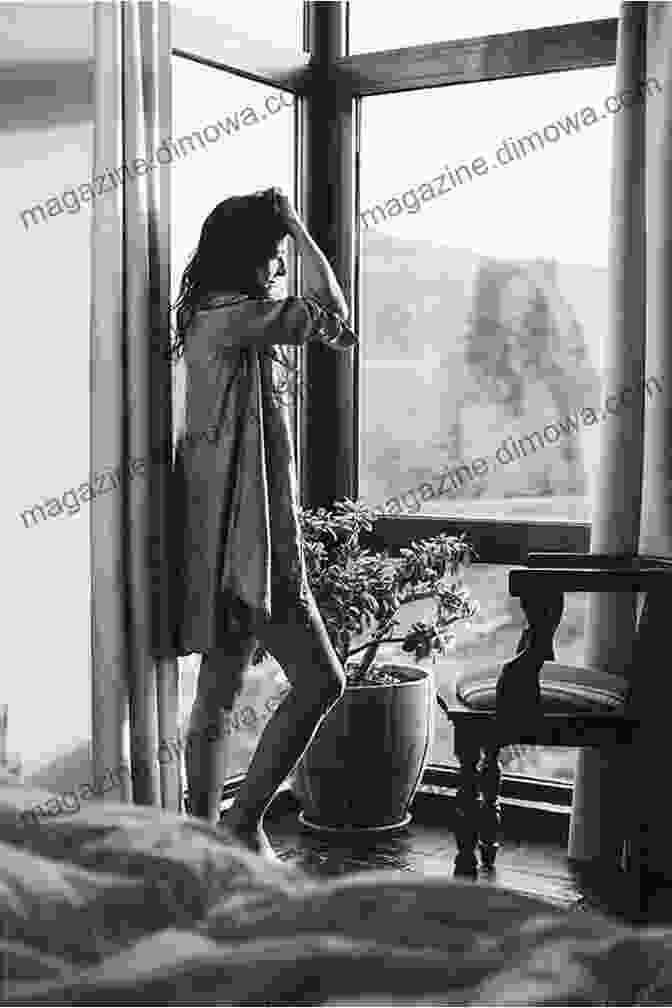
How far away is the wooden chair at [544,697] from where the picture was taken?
2.72 meters

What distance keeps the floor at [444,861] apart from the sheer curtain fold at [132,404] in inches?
22.2

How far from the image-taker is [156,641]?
2.92m

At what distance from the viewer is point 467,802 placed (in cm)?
284

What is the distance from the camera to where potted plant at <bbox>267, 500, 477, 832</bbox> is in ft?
10.9

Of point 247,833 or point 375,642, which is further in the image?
point 375,642

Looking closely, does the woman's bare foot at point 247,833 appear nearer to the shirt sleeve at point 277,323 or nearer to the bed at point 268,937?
the shirt sleeve at point 277,323

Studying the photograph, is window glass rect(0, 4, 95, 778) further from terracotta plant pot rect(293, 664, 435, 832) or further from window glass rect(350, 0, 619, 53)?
window glass rect(350, 0, 619, 53)

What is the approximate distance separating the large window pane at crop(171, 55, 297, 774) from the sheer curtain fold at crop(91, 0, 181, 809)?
1.02 ft

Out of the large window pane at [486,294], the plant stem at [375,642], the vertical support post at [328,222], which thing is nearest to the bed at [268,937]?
the plant stem at [375,642]

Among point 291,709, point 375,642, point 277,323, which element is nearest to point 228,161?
point 277,323

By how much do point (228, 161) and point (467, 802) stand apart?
186 centimetres

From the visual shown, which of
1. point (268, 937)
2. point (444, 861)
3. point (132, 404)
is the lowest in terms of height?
point (444, 861)

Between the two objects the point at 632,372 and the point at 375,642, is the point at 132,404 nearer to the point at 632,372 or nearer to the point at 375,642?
the point at 375,642

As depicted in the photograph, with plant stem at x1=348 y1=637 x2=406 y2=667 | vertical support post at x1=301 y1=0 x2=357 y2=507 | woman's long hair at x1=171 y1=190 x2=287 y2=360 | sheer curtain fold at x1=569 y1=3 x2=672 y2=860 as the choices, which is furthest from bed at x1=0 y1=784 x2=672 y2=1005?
vertical support post at x1=301 y1=0 x2=357 y2=507
